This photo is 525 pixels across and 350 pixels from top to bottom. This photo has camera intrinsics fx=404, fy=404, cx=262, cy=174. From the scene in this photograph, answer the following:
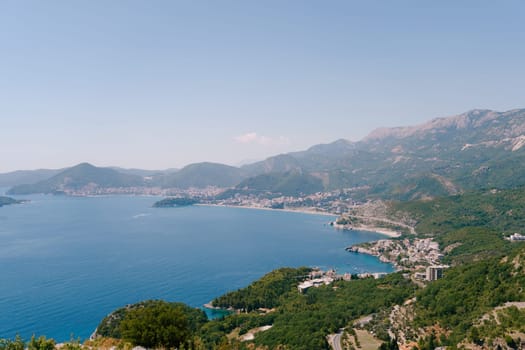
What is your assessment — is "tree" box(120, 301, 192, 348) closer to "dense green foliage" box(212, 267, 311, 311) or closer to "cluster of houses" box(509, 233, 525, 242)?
"dense green foliage" box(212, 267, 311, 311)

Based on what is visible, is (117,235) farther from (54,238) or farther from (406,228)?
(406,228)

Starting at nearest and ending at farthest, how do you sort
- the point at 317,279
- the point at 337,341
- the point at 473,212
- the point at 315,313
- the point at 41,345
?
the point at 41,345
the point at 337,341
the point at 315,313
the point at 317,279
the point at 473,212

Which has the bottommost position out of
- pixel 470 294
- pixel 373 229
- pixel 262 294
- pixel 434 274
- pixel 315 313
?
pixel 373 229

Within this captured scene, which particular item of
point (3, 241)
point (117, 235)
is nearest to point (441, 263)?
point (117, 235)

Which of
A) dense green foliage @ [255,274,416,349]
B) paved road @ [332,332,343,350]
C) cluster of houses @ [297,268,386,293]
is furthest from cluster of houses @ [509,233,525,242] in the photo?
paved road @ [332,332,343,350]

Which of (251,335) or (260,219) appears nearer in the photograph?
(251,335)

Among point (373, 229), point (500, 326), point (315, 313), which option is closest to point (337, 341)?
point (315, 313)

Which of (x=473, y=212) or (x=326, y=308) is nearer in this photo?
(x=326, y=308)

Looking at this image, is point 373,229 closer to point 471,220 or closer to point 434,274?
point 471,220
